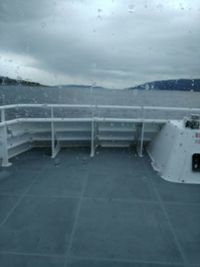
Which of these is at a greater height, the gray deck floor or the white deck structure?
the white deck structure

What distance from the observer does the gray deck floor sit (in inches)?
64.4

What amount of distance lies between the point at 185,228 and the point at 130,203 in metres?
0.63

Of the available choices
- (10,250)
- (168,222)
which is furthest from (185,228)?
(10,250)

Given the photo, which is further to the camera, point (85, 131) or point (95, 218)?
point (85, 131)

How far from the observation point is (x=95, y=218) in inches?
83.0

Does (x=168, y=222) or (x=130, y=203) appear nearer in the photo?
(x=168, y=222)

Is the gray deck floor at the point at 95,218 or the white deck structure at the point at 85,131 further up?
the white deck structure at the point at 85,131

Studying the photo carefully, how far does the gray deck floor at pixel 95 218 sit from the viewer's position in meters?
1.64

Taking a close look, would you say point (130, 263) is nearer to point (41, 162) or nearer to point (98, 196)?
point (98, 196)

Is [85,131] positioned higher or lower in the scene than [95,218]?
higher

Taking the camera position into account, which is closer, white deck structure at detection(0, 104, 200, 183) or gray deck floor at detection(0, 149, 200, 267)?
gray deck floor at detection(0, 149, 200, 267)

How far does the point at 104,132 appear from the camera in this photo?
4.29 m

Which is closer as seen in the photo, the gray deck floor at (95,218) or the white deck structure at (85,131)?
the gray deck floor at (95,218)

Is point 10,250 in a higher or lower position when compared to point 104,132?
lower
